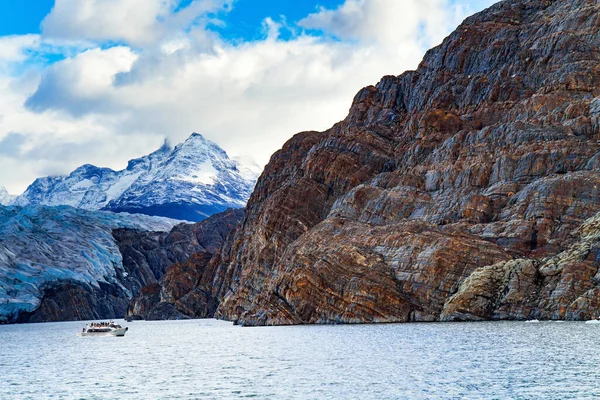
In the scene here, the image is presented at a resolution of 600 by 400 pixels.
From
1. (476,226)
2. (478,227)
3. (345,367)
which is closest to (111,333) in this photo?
(476,226)

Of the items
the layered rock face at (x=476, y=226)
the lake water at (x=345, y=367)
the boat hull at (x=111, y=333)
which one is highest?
the layered rock face at (x=476, y=226)

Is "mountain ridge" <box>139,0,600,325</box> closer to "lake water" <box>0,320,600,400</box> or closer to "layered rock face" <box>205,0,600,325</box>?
"layered rock face" <box>205,0,600,325</box>

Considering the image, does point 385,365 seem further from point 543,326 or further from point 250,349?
point 543,326

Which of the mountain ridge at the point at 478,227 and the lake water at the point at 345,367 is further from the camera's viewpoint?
the mountain ridge at the point at 478,227

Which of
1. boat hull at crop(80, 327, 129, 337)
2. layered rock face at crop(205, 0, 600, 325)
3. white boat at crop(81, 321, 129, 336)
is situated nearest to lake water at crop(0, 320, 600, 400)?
layered rock face at crop(205, 0, 600, 325)

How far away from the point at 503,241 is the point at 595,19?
8305cm

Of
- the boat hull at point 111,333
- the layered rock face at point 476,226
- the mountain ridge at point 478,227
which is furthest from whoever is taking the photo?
the boat hull at point 111,333

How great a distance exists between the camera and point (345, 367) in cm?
8075

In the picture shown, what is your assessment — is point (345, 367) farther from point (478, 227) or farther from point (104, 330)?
point (104, 330)

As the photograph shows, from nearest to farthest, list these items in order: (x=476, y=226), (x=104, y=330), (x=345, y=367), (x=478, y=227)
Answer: (x=345, y=367)
(x=478, y=227)
(x=476, y=226)
(x=104, y=330)

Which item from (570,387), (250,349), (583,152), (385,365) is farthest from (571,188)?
(570,387)

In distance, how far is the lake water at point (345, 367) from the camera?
64000 millimetres

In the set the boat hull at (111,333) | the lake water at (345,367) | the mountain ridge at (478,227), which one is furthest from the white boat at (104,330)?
the lake water at (345,367)

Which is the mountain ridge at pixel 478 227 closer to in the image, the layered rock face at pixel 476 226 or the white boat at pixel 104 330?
the layered rock face at pixel 476 226
